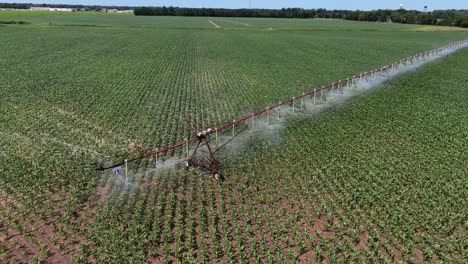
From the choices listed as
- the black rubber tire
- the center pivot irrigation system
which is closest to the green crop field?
the black rubber tire

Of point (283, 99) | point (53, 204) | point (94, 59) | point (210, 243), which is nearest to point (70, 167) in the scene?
point (53, 204)

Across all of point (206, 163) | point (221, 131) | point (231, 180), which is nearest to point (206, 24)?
point (221, 131)

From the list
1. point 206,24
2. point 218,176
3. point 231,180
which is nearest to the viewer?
point 218,176

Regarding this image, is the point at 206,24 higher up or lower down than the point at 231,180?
higher up

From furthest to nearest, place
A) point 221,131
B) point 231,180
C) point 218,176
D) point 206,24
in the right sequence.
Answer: point 206,24 < point 221,131 < point 231,180 < point 218,176

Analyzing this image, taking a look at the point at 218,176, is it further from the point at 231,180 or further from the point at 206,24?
the point at 206,24

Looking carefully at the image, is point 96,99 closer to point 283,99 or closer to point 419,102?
point 283,99

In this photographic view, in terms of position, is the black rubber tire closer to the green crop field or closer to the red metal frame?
the red metal frame

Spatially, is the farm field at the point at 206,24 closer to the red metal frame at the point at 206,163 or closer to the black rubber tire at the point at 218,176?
the red metal frame at the point at 206,163
